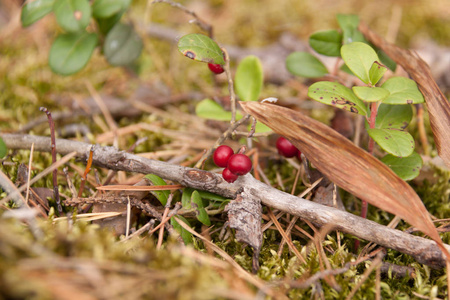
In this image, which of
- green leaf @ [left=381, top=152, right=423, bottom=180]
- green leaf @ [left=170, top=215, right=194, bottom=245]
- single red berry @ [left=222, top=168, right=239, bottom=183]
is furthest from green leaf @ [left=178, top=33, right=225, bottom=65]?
green leaf @ [left=381, top=152, right=423, bottom=180]

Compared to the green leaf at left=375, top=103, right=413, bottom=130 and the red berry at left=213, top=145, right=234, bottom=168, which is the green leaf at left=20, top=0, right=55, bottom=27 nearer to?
the red berry at left=213, top=145, right=234, bottom=168

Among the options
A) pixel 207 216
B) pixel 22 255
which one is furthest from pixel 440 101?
pixel 22 255

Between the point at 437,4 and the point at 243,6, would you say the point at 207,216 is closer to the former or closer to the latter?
the point at 243,6

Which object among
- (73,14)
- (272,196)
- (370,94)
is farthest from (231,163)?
(73,14)

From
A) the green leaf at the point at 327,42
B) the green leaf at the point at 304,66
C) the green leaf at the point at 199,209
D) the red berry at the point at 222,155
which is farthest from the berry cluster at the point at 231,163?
the green leaf at the point at 327,42

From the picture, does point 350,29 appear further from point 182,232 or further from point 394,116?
point 182,232

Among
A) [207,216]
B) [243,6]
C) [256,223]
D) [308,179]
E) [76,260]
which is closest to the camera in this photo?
[76,260]

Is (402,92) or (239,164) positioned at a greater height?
(402,92)
